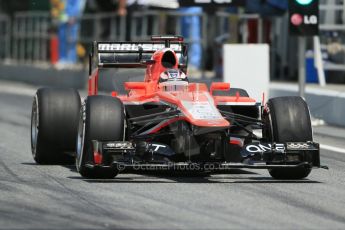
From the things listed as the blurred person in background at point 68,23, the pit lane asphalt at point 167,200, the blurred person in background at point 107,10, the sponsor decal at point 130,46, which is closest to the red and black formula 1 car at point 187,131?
the pit lane asphalt at point 167,200

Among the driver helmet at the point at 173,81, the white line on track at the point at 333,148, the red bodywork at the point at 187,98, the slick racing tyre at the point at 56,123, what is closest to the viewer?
the red bodywork at the point at 187,98

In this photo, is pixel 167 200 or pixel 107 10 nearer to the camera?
pixel 167 200

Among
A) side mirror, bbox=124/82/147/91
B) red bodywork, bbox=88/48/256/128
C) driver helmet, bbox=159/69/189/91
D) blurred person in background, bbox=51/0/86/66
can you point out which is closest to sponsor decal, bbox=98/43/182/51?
red bodywork, bbox=88/48/256/128

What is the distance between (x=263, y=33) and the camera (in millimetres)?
37969

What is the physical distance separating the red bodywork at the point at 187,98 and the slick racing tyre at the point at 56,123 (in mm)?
724

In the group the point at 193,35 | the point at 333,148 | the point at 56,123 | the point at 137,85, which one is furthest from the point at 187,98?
the point at 193,35

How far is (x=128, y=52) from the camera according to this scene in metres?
15.8

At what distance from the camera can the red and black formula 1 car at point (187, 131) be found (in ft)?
40.4

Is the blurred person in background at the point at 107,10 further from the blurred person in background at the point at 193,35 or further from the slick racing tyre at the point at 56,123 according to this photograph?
the slick racing tyre at the point at 56,123

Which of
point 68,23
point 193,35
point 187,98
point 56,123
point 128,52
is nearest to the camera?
point 187,98

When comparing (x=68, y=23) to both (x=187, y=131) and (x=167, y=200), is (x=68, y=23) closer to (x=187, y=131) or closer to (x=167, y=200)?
(x=187, y=131)

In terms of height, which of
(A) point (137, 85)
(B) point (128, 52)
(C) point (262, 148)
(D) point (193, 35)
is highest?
(B) point (128, 52)

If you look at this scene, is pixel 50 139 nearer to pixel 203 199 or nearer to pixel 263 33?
pixel 203 199

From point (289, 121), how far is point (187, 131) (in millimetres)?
1097
